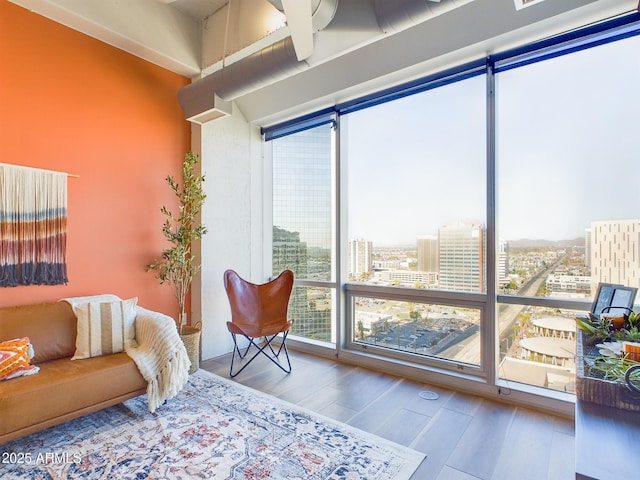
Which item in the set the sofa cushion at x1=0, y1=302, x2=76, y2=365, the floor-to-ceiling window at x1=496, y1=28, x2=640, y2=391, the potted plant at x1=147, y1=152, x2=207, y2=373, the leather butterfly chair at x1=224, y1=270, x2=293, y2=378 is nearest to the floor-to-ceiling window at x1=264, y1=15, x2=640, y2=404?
the floor-to-ceiling window at x1=496, y1=28, x2=640, y2=391

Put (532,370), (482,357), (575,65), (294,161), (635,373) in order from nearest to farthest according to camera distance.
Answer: (635,373) → (575,65) → (532,370) → (482,357) → (294,161)

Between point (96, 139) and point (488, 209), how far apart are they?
369 centimetres

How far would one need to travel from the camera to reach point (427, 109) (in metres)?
3.25

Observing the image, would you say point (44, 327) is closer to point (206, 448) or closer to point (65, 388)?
point (65, 388)

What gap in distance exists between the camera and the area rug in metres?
1.85

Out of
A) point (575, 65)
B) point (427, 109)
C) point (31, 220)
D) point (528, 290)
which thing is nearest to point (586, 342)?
point (528, 290)

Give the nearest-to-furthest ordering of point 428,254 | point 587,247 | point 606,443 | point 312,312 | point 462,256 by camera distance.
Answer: point 606,443
point 587,247
point 462,256
point 428,254
point 312,312

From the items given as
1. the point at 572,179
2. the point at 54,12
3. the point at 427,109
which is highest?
the point at 54,12

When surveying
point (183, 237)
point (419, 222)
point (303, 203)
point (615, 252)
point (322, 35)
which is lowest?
point (615, 252)

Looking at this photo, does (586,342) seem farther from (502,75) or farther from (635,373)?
(502,75)

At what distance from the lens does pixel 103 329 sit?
261 centimetres

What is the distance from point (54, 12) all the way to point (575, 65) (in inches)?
168

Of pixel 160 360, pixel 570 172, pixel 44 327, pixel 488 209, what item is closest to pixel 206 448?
pixel 160 360

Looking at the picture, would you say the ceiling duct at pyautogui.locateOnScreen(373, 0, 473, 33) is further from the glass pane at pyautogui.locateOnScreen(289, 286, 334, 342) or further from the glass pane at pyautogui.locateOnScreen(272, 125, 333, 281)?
the glass pane at pyautogui.locateOnScreen(289, 286, 334, 342)
